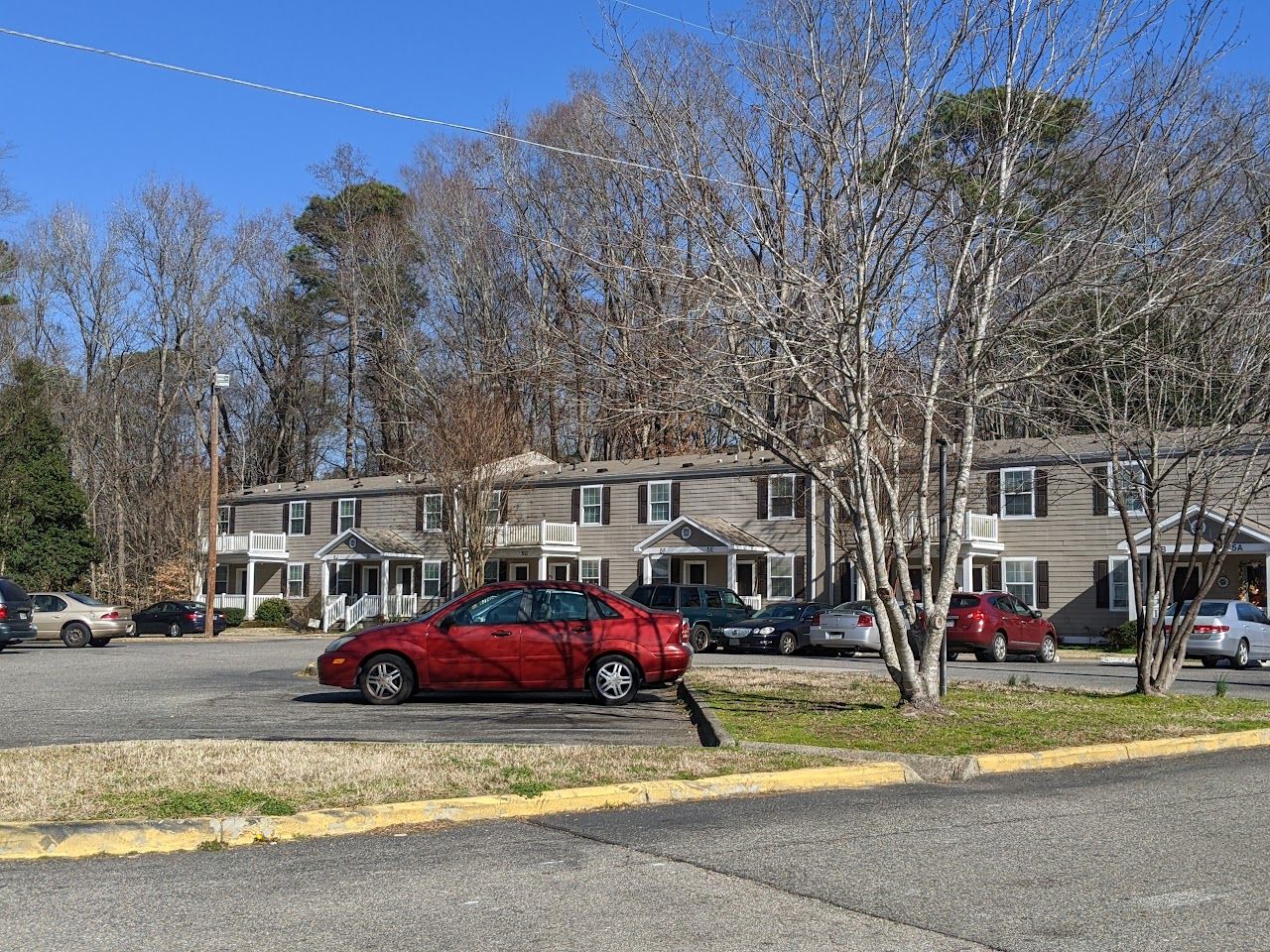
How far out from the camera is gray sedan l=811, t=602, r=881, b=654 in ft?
103

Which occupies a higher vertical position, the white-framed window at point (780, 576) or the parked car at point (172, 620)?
the white-framed window at point (780, 576)

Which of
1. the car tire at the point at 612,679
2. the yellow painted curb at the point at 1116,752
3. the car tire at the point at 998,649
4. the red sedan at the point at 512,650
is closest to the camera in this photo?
the yellow painted curb at the point at 1116,752

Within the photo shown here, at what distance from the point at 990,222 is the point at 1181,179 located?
8.38 feet

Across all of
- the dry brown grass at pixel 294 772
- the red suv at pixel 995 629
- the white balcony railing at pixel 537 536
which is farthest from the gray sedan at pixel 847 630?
the dry brown grass at pixel 294 772

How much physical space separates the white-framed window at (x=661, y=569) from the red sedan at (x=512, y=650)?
28728 millimetres

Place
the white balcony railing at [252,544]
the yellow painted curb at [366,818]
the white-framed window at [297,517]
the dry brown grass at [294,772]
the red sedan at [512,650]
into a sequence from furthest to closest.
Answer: the white-framed window at [297,517], the white balcony railing at [252,544], the red sedan at [512,650], the dry brown grass at [294,772], the yellow painted curb at [366,818]

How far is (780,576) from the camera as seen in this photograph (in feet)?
139

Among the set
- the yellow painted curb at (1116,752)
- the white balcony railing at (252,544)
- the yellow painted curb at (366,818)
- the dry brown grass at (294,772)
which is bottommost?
the yellow painted curb at (1116,752)

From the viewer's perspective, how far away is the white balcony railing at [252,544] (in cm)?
5361

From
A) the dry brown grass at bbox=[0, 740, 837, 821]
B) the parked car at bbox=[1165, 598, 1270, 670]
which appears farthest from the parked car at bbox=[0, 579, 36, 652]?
the parked car at bbox=[1165, 598, 1270, 670]

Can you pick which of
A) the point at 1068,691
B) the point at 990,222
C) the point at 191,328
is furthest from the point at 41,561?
the point at 990,222

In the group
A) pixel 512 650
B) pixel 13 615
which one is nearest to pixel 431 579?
pixel 13 615

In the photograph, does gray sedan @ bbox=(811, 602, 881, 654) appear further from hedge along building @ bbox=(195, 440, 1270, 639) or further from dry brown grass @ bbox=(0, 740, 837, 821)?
dry brown grass @ bbox=(0, 740, 837, 821)

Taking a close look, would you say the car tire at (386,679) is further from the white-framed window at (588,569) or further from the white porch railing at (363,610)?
the white porch railing at (363,610)
